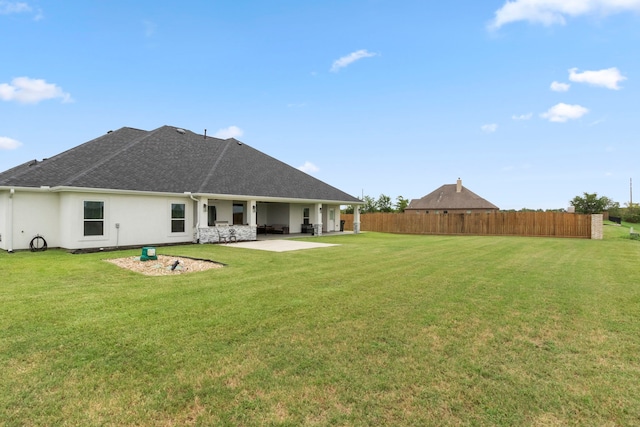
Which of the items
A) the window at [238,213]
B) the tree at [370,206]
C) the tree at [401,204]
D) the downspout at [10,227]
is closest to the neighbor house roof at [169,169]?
the downspout at [10,227]

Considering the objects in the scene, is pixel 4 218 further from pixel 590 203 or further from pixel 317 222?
pixel 590 203

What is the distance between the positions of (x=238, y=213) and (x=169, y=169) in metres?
4.73

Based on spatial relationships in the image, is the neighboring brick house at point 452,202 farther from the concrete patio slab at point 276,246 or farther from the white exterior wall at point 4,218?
the white exterior wall at point 4,218

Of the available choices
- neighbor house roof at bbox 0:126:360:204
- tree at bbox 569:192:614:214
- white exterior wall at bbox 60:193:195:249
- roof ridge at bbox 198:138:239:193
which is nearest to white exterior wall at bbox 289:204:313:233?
neighbor house roof at bbox 0:126:360:204

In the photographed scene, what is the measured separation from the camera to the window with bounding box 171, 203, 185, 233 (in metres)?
15.7

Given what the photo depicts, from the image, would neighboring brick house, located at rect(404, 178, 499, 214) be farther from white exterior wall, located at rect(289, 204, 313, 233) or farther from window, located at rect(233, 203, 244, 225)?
window, located at rect(233, 203, 244, 225)

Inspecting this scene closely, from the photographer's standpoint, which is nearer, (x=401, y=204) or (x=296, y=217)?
(x=296, y=217)

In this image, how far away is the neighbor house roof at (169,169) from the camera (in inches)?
542

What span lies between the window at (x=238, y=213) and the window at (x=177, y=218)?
153 inches

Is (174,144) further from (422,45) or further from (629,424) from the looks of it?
(629,424)

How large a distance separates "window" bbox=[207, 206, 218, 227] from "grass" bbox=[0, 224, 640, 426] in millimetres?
10294

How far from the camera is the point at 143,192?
14.3m

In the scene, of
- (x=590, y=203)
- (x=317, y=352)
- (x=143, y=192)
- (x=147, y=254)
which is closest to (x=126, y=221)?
(x=143, y=192)

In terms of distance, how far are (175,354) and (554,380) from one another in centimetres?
415
